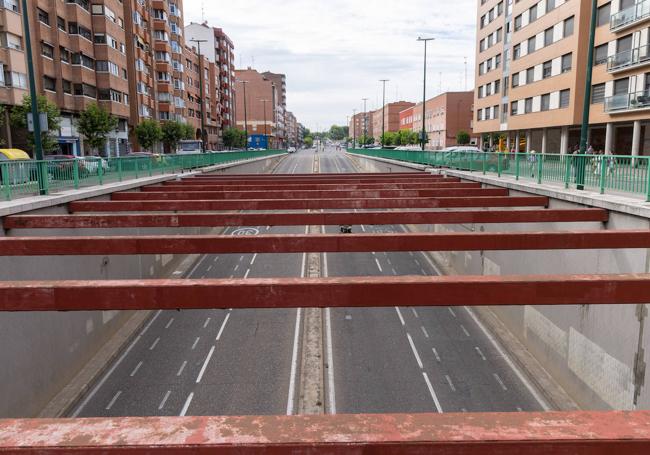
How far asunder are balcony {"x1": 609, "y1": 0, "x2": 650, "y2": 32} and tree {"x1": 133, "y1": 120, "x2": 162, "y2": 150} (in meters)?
54.6

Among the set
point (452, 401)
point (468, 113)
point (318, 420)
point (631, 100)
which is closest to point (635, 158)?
point (452, 401)

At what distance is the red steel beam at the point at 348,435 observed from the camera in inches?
96.1

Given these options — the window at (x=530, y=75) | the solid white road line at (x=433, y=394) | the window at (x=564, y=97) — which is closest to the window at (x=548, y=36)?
the window at (x=530, y=75)

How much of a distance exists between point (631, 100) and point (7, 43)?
177ft

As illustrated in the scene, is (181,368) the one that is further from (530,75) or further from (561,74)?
(530,75)

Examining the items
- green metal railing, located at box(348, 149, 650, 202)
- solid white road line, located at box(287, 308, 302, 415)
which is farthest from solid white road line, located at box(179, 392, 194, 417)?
green metal railing, located at box(348, 149, 650, 202)

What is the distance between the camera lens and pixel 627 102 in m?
42.4

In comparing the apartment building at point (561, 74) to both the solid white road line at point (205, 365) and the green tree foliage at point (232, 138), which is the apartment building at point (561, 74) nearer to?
the solid white road line at point (205, 365)

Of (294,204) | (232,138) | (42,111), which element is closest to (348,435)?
(294,204)

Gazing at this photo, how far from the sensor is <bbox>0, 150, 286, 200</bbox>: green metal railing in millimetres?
16203

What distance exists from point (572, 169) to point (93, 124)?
4827 cm

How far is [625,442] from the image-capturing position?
2.46 m

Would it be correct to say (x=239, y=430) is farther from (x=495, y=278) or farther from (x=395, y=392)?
(x=395, y=392)

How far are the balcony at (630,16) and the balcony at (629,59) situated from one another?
214cm
